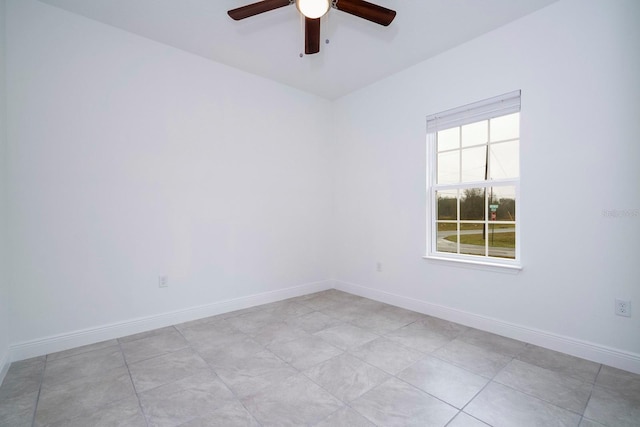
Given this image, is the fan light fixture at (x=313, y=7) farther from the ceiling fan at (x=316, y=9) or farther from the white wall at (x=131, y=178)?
the white wall at (x=131, y=178)

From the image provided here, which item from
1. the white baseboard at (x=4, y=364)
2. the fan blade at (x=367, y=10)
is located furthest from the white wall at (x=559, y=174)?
the white baseboard at (x=4, y=364)

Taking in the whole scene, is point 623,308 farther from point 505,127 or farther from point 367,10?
point 367,10

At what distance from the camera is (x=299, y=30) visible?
2.71 m

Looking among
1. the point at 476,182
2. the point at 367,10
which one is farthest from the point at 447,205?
the point at 367,10

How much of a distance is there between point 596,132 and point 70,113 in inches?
163

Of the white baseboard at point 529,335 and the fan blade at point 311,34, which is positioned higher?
the fan blade at point 311,34

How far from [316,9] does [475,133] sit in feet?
6.57

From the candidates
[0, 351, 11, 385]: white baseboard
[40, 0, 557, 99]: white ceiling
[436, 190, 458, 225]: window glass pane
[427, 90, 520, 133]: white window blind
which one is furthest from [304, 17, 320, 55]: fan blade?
[0, 351, 11, 385]: white baseboard

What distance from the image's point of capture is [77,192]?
2508 millimetres

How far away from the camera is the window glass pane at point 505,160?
8.86ft

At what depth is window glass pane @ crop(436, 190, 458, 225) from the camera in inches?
124

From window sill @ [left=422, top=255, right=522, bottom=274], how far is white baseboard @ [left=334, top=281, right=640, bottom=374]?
0.46m

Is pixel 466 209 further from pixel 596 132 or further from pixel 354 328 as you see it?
pixel 354 328

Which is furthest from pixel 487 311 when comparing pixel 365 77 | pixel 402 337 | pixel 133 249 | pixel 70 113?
pixel 70 113
